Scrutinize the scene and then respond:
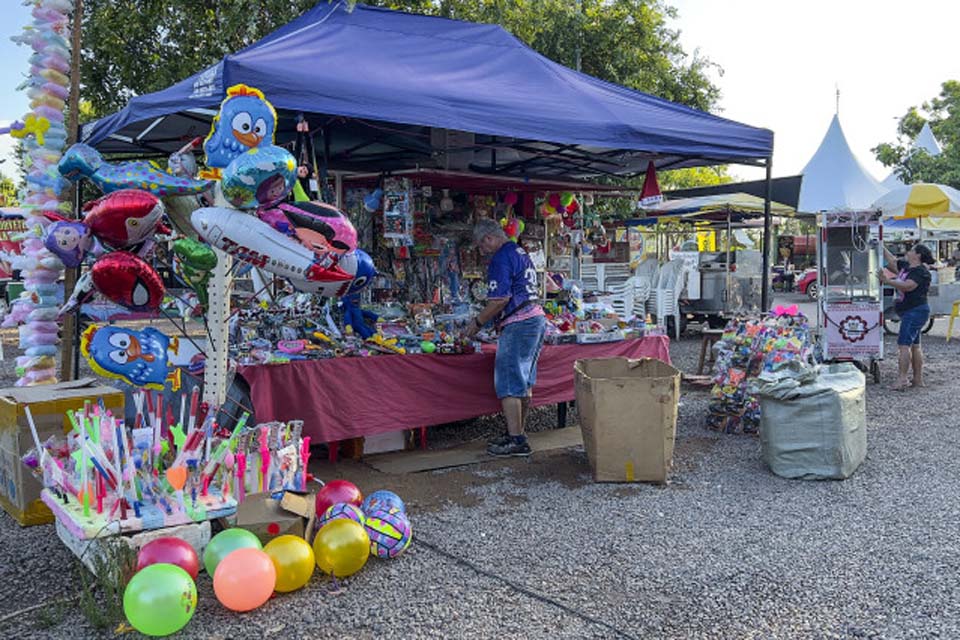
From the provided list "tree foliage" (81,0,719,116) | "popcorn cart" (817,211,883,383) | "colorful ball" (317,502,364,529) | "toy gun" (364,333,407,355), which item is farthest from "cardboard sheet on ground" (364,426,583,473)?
"tree foliage" (81,0,719,116)

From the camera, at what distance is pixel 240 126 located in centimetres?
373

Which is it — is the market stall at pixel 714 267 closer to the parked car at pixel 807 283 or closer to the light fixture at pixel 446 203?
the light fixture at pixel 446 203

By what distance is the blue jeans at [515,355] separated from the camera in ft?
18.2

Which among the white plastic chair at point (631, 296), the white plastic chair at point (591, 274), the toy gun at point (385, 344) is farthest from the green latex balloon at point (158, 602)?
the white plastic chair at point (591, 274)

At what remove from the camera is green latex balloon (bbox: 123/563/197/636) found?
2887 millimetres

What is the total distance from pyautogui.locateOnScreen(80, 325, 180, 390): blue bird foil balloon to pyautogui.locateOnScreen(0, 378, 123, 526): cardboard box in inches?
26.3

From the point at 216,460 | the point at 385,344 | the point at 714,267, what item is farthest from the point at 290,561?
the point at 714,267

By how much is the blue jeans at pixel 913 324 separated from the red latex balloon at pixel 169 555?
8130 millimetres

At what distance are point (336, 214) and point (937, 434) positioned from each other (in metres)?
5.68

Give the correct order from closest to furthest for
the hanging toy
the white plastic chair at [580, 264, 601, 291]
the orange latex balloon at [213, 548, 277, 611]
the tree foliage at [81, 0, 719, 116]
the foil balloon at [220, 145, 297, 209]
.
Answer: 1. the orange latex balloon at [213, 548, 277, 611]
2. the foil balloon at [220, 145, 297, 209]
3. the hanging toy
4. the tree foliage at [81, 0, 719, 116]
5. the white plastic chair at [580, 264, 601, 291]

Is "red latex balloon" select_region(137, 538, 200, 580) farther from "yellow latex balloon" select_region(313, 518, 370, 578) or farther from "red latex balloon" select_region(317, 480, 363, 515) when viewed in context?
"red latex balloon" select_region(317, 480, 363, 515)

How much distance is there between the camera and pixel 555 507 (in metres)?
4.64

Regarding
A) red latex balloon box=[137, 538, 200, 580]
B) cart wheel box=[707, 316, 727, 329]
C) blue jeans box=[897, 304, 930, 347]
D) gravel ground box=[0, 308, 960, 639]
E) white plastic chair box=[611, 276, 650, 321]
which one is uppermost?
white plastic chair box=[611, 276, 650, 321]

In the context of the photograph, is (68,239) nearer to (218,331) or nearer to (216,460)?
(218,331)
